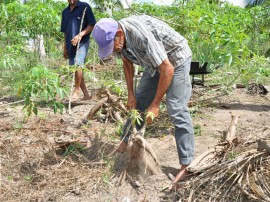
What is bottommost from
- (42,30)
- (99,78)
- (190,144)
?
(99,78)

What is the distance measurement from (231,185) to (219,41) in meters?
1.71

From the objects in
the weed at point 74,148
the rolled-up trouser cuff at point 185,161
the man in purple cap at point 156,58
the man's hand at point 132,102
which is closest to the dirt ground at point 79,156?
the weed at point 74,148

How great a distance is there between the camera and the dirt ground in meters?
2.67

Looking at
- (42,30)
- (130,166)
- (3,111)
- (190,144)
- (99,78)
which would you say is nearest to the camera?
(190,144)

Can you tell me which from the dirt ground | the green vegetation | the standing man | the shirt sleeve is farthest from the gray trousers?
the shirt sleeve

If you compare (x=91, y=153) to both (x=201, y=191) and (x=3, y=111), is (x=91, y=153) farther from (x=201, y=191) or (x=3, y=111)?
(x=3, y=111)

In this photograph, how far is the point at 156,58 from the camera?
2307 mm

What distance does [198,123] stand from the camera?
3990mm

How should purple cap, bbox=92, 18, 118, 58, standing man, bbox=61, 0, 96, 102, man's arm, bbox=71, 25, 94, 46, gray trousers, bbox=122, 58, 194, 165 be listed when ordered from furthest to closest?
standing man, bbox=61, 0, 96, 102 → man's arm, bbox=71, 25, 94, 46 → gray trousers, bbox=122, 58, 194, 165 → purple cap, bbox=92, 18, 118, 58

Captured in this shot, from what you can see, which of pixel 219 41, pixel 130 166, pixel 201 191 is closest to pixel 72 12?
pixel 219 41

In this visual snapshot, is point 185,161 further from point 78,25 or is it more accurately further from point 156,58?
point 78,25

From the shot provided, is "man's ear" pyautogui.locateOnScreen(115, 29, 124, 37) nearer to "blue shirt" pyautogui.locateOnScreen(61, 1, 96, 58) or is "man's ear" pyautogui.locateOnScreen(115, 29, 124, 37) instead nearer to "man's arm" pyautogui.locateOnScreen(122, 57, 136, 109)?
"man's arm" pyautogui.locateOnScreen(122, 57, 136, 109)

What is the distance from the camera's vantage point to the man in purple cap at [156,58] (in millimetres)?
2326

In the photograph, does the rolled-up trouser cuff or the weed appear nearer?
the rolled-up trouser cuff
